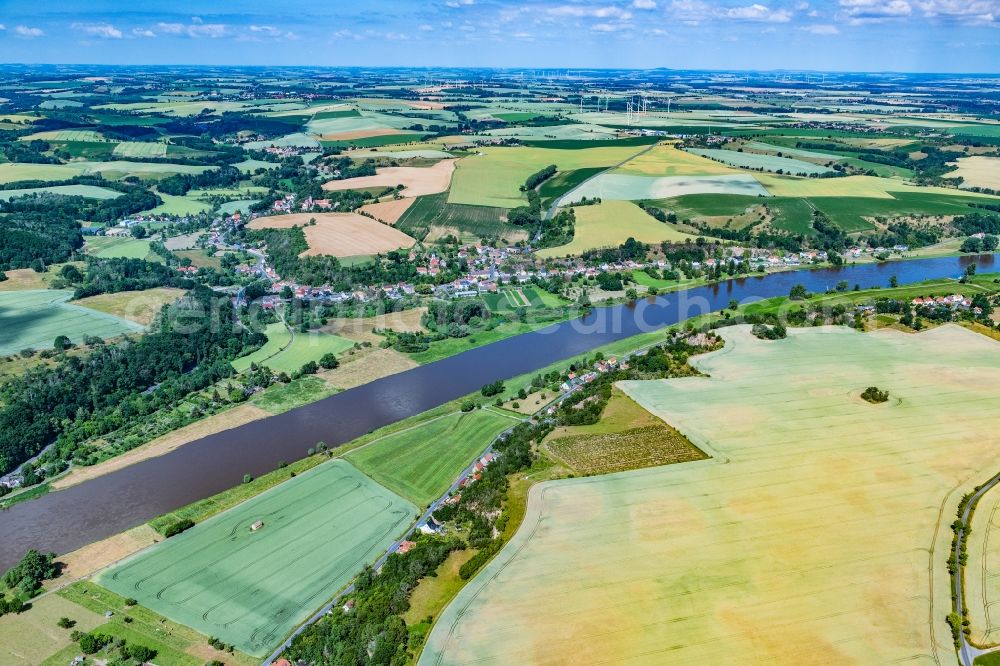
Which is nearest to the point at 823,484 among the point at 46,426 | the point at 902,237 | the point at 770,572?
the point at 770,572

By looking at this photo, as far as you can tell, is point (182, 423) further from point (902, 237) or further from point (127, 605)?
point (902, 237)

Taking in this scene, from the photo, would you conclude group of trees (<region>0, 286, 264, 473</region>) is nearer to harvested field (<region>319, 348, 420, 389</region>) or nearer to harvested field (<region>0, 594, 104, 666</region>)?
harvested field (<region>319, 348, 420, 389</region>)

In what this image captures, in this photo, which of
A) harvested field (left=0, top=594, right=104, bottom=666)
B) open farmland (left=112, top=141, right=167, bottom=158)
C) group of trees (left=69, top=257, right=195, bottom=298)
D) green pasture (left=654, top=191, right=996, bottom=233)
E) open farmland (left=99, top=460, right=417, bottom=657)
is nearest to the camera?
harvested field (left=0, top=594, right=104, bottom=666)

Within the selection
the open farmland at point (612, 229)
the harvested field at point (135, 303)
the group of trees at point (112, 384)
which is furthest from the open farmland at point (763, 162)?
the group of trees at point (112, 384)

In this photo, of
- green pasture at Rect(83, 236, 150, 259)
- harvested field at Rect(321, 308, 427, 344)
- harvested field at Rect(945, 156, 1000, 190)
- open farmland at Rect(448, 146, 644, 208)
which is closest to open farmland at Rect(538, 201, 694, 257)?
open farmland at Rect(448, 146, 644, 208)

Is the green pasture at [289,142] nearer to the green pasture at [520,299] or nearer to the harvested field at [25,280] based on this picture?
the harvested field at [25,280]

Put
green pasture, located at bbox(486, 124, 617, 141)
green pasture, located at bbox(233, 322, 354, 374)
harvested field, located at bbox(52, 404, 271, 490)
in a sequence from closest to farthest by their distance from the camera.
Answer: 1. harvested field, located at bbox(52, 404, 271, 490)
2. green pasture, located at bbox(233, 322, 354, 374)
3. green pasture, located at bbox(486, 124, 617, 141)

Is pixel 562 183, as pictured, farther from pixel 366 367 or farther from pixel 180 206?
pixel 366 367
